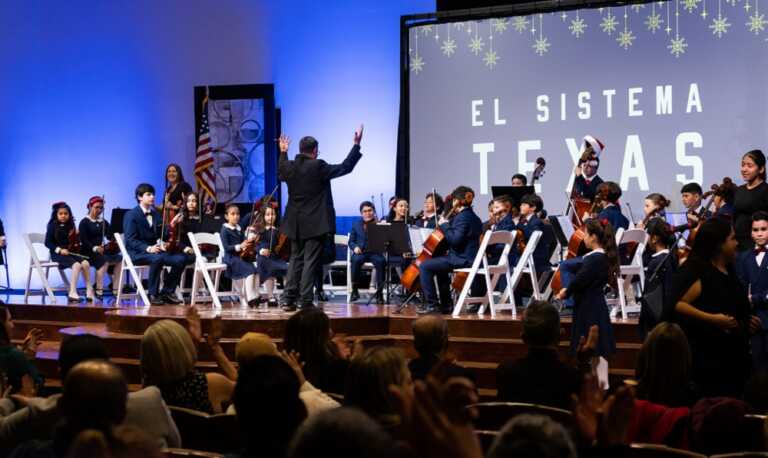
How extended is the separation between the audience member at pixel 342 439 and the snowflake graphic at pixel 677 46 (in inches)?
418

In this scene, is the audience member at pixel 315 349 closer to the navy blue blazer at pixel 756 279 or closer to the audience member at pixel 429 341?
the audience member at pixel 429 341

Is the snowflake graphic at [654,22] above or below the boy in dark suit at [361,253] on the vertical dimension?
above

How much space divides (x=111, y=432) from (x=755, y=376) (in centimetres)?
284

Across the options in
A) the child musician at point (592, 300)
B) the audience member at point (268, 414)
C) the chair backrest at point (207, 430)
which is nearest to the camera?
the audience member at point (268, 414)

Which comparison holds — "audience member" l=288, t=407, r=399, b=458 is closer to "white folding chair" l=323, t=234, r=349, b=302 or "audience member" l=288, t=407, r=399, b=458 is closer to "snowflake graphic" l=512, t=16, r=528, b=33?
"white folding chair" l=323, t=234, r=349, b=302

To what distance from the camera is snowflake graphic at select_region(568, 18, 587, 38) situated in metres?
11.9

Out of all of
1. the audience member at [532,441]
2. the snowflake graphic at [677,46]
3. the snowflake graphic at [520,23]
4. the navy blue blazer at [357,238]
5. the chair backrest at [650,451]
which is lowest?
the chair backrest at [650,451]

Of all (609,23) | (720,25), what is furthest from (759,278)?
(609,23)

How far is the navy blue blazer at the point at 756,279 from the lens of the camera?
6.52m

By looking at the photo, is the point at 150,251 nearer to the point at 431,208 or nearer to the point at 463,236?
the point at 431,208

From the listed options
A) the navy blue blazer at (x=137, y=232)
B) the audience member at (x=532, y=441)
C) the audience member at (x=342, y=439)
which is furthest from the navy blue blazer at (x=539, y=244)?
the audience member at (x=342, y=439)

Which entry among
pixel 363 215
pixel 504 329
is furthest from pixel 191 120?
pixel 504 329

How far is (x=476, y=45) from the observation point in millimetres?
12453

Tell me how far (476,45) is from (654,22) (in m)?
2.16
